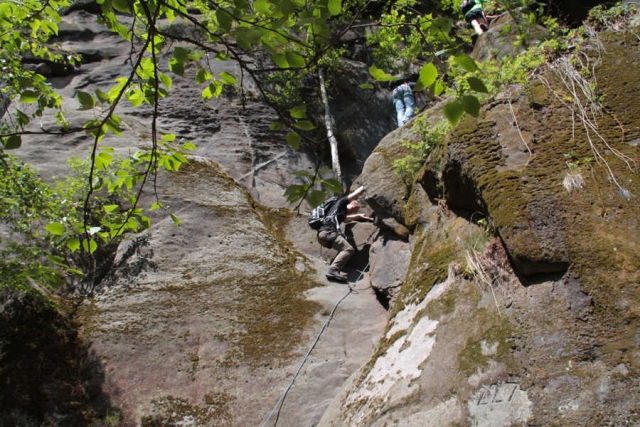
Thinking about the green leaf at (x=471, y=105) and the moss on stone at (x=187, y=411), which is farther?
→ the moss on stone at (x=187, y=411)

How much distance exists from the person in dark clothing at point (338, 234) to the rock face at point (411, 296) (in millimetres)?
322

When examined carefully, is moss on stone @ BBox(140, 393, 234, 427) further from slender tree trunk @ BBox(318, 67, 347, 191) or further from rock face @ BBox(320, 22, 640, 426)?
slender tree trunk @ BBox(318, 67, 347, 191)

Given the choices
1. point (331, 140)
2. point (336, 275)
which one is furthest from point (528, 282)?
point (331, 140)

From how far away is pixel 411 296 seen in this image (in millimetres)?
4910

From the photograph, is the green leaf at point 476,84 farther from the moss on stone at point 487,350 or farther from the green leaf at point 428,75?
the moss on stone at point 487,350

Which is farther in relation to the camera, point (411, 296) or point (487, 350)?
point (411, 296)

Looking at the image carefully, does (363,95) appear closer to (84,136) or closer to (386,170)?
(386,170)

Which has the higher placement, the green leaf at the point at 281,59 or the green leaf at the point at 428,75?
the green leaf at the point at 281,59

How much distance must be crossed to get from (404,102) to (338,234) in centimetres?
357

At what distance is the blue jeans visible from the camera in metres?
9.50

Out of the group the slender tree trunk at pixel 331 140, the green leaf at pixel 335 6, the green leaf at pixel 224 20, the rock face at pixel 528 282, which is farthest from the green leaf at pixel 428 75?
the slender tree trunk at pixel 331 140

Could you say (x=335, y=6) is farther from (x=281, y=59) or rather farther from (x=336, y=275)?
(x=336, y=275)

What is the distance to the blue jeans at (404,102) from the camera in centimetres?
950

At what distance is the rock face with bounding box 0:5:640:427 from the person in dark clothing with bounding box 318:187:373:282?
0.32m
